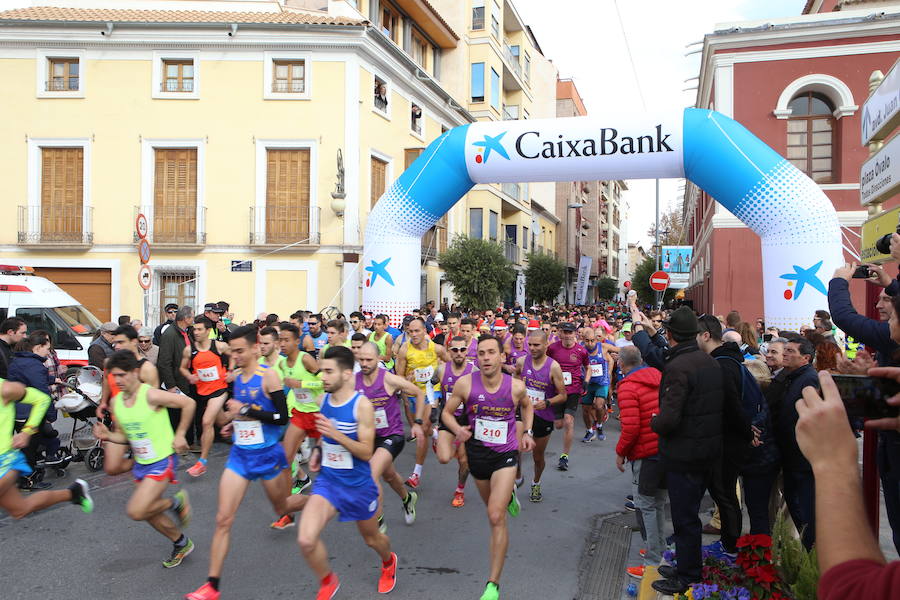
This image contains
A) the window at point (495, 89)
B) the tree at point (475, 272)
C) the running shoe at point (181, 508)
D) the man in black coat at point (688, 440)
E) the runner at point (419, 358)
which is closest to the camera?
the man in black coat at point (688, 440)

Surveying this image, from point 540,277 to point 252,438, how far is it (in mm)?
33986

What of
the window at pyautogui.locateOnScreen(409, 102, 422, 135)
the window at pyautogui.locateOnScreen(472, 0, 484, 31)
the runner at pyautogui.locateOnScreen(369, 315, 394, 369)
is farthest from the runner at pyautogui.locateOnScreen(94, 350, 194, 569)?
the window at pyautogui.locateOnScreen(472, 0, 484, 31)

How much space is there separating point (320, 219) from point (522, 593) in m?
16.8

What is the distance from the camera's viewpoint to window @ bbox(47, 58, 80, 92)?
20.2 meters

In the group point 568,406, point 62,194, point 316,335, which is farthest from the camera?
point 62,194

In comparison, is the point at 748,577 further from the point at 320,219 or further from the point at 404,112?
the point at 404,112

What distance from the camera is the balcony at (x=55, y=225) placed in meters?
20.1

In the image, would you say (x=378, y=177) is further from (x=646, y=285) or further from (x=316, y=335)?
(x=646, y=285)

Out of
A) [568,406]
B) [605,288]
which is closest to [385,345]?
[568,406]

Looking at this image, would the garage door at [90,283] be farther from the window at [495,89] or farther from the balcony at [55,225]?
the window at [495,89]

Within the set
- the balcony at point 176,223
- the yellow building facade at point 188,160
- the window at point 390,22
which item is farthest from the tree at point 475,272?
the window at point 390,22

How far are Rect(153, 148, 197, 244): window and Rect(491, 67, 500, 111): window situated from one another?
16194 mm

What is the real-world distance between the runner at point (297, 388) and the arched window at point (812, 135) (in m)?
16.0

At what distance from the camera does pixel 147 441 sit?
16.6 feet
